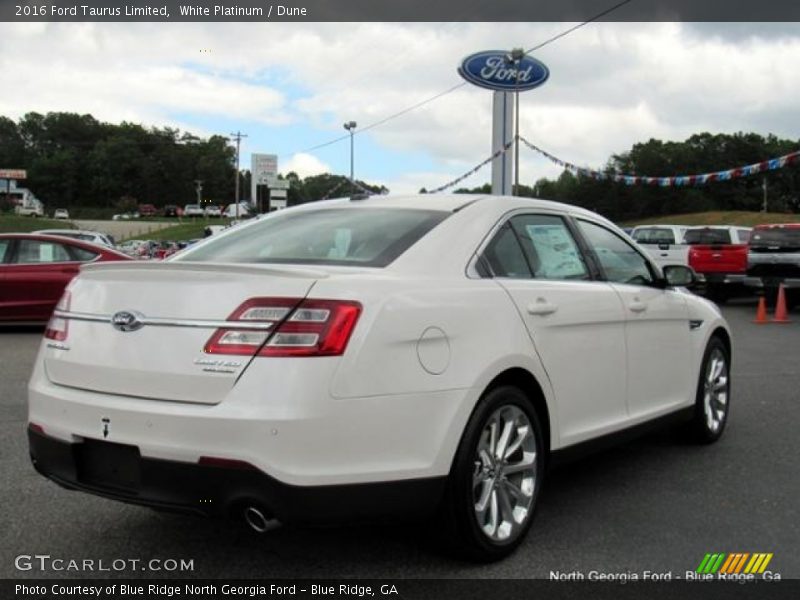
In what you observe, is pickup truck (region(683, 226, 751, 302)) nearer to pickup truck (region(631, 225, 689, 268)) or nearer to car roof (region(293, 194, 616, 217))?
pickup truck (region(631, 225, 689, 268))

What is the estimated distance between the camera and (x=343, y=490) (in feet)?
9.52

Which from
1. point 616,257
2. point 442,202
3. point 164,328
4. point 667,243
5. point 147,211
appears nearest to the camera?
point 164,328

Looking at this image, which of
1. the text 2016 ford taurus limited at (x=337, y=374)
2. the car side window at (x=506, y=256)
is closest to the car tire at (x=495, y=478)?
the text 2016 ford taurus limited at (x=337, y=374)

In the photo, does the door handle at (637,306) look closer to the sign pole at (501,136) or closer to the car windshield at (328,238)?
the car windshield at (328,238)

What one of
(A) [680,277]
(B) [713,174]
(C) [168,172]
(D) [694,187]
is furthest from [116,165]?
(A) [680,277]

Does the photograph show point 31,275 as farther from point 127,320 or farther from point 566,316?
point 566,316

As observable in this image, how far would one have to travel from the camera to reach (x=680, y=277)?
5387mm

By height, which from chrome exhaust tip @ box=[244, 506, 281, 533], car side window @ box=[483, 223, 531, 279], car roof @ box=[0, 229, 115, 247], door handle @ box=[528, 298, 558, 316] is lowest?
chrome exhaust tip @ box=[244, 506, 281, 533]

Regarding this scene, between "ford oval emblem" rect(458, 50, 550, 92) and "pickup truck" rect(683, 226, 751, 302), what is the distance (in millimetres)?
11595

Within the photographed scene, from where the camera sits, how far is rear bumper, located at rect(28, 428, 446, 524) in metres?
2.83

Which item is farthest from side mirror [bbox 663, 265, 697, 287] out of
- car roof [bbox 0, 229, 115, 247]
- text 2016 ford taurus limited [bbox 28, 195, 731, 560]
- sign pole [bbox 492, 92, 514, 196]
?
sign pole [bbox 492, 92, 514, 196]

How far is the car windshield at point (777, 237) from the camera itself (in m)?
16.0

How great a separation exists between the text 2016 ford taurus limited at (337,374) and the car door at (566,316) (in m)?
0.01

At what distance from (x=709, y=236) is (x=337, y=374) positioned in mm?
18281
